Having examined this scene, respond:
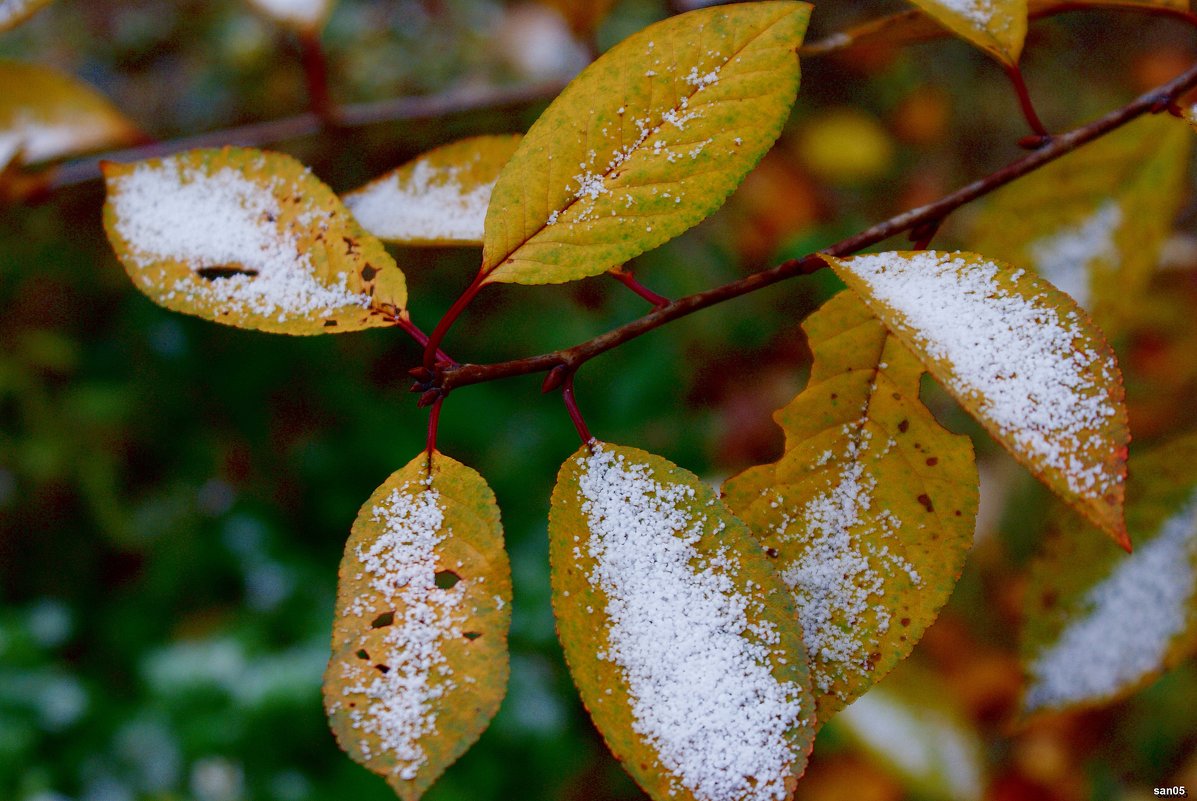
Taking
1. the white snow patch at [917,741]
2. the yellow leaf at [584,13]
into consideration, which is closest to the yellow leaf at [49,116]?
the yellow leaf at [584,13]

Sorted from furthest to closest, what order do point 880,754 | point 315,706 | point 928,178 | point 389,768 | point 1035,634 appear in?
point 928,178
point 315,706
point 880,754
point 1035,634
point 389,768

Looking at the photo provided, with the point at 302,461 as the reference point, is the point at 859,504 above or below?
above

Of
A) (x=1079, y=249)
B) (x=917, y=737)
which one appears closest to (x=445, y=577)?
(x=1079, y=249)

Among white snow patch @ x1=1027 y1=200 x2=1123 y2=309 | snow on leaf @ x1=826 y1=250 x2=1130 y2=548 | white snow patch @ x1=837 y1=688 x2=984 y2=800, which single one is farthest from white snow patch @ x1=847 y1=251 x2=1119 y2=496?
white snow patch @ x1=837 y1=688 x2=984 y2=800

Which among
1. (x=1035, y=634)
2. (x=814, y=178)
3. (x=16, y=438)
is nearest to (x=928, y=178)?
(x=814, y=178)

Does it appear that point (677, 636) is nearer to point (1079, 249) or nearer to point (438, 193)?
point (438, 193)

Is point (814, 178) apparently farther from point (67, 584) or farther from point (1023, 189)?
point (67, 584)
